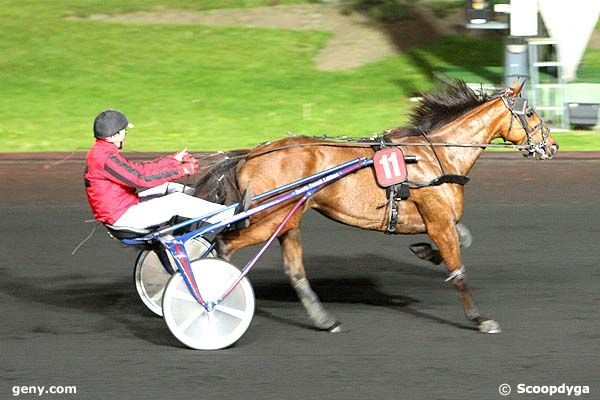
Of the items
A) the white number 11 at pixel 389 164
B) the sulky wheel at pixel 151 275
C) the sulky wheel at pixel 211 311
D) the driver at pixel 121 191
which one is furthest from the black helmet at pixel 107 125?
the white number 11 at pixel 389 164

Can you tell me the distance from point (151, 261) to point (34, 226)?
3.07 m

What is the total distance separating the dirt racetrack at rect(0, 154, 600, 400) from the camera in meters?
5.89

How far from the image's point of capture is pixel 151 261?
7.26 m

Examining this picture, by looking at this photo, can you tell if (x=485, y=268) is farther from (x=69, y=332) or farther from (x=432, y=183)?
(x=69, y=332)

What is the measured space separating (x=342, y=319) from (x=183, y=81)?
35.7 ft

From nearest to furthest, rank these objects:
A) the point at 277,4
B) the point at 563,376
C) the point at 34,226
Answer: the point at 563,376 → the point at 34,226 → the point at 277,4

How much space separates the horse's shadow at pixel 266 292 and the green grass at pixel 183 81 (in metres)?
5.52

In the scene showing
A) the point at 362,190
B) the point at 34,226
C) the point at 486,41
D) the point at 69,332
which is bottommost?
the point at 486,41

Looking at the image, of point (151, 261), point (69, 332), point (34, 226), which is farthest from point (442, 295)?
point (34, 226)

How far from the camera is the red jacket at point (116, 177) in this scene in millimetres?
6395

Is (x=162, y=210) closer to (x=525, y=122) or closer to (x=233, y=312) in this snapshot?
(x=233, y=312)

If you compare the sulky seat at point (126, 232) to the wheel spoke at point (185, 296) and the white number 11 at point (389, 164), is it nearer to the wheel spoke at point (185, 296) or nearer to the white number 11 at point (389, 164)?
the wheel spoke at point (185, 296)

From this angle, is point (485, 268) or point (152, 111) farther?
point (152, 111)

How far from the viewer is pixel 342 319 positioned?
709 centimetres
